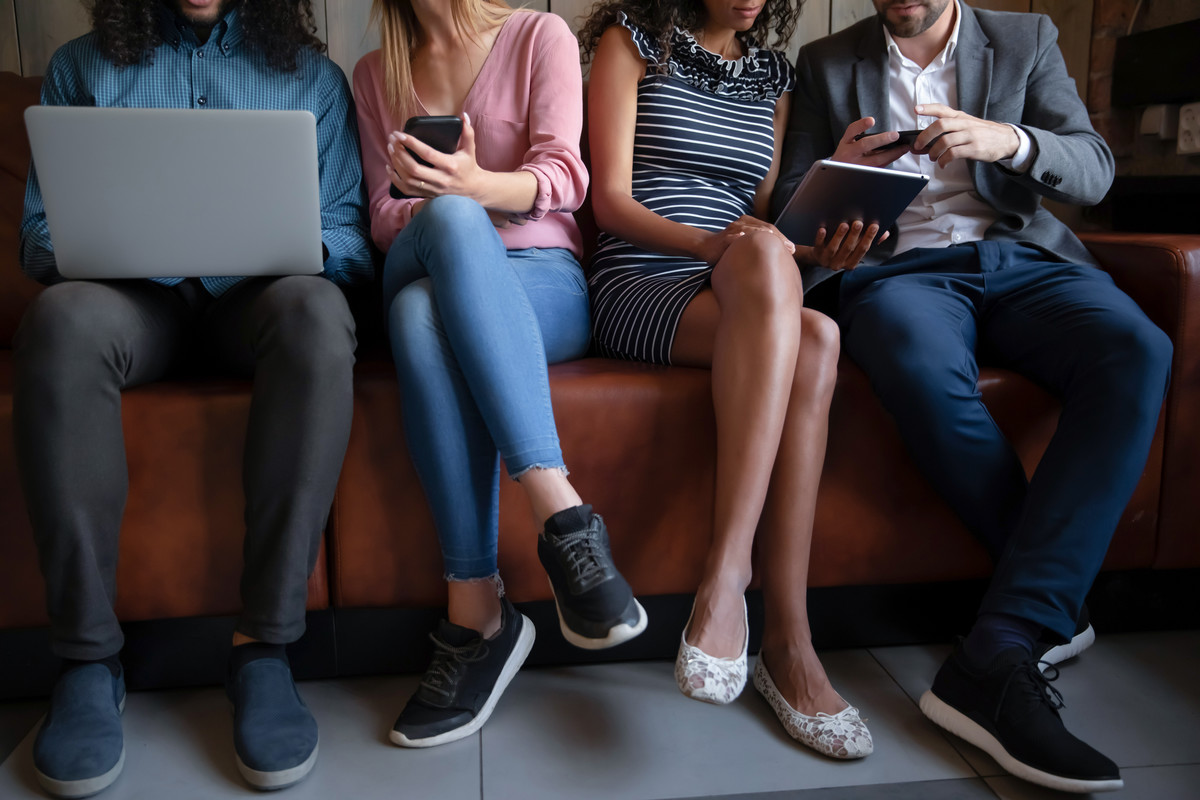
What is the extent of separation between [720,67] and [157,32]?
83 cm

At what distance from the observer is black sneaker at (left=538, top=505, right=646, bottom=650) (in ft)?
2.92

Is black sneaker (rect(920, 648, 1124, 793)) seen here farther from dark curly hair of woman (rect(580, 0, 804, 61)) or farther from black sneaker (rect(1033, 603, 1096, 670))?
dark curly hair of woman (rect(580, 0, 804, 61))

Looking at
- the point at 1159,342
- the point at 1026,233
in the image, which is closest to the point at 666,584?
the point at 1159,342

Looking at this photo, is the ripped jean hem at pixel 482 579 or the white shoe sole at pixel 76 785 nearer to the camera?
the white shoe sole at pixel 76 785

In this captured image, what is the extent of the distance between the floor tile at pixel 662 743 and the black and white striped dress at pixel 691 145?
0.48 metres

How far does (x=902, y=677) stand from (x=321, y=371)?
2.64ft

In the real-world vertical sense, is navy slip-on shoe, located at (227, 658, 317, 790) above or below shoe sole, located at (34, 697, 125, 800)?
above

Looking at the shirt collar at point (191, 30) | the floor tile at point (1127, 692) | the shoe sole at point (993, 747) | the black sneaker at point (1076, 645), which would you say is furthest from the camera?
the shirt collar at point (191, 30)

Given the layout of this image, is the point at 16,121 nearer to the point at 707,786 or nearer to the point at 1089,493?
the point at 707,786

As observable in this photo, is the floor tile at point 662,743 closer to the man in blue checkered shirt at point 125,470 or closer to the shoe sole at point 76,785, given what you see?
the man in blue checkered shirt at point 125,470

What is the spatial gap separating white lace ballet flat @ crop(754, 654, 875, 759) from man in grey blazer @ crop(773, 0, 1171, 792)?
4.0 inches

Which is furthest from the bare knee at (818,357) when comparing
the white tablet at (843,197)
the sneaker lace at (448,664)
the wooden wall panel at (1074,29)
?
the wooden wall panel at (1074,29)

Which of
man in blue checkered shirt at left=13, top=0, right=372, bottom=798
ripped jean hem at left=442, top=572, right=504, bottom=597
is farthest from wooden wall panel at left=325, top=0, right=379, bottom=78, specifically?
ripped jean hem at left=442, top=572, right=504, bottom=597

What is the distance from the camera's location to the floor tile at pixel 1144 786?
887 millimetres
